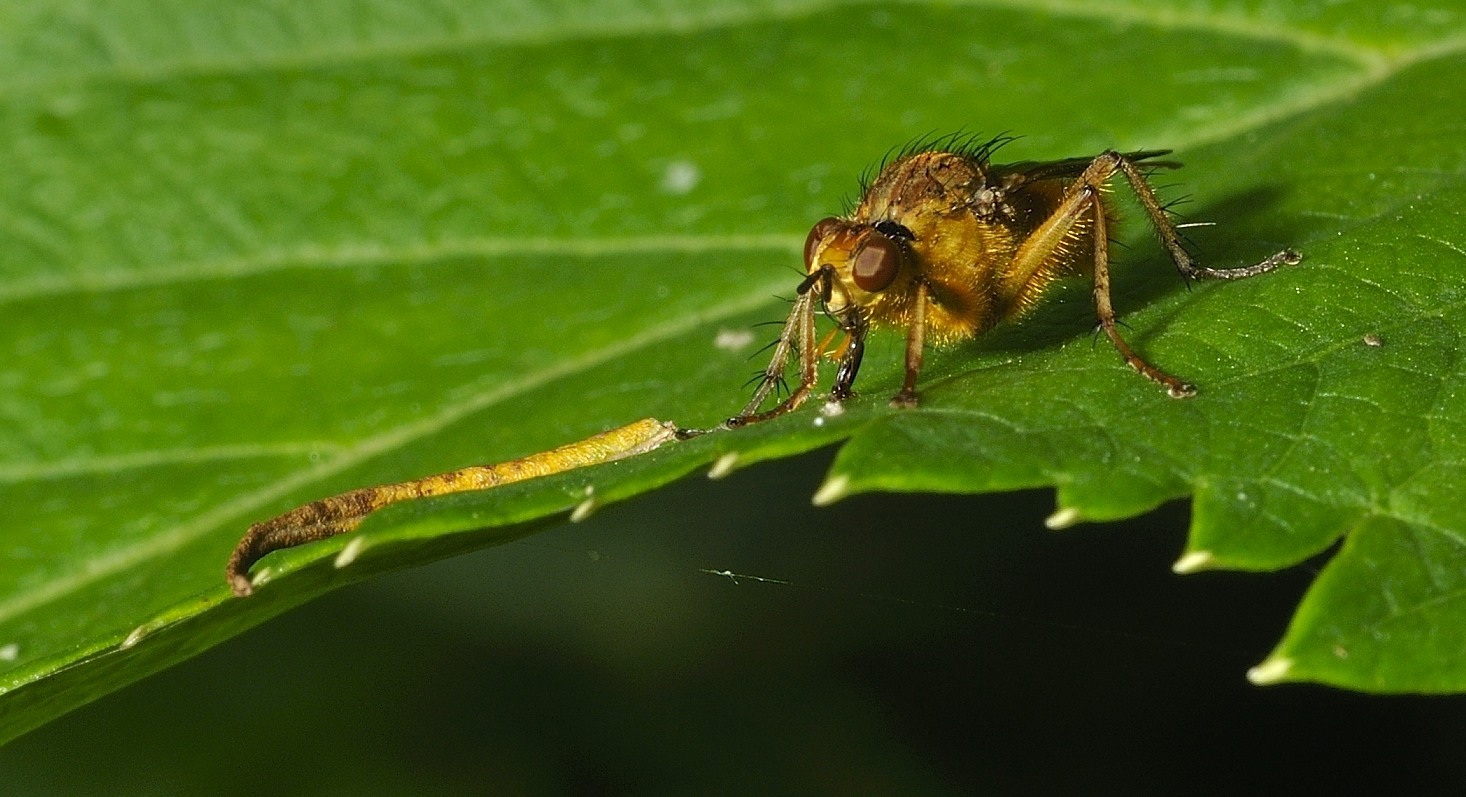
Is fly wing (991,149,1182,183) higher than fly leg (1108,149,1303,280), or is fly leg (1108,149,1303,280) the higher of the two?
fly wing (991,149,1182,183)

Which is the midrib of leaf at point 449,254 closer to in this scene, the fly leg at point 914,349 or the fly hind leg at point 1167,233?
the fly hind leg at point 1167,233

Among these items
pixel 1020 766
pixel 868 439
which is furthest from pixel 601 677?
pixel 868 439

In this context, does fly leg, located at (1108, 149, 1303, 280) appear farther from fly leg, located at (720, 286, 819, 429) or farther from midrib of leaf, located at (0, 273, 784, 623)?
midrib of leaf, located at (0, 273, 784, 623)

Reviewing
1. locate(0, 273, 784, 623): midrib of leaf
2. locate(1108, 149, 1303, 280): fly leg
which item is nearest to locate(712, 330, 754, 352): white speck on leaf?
locate(0, 273, 784, 623): midrib of leaf

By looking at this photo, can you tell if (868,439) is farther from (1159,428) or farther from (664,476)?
(1159,428)

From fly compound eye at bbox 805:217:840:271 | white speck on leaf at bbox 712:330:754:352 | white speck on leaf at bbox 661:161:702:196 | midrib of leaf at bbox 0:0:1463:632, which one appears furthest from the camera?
white speck on leaf at bbox 661:161:702:196

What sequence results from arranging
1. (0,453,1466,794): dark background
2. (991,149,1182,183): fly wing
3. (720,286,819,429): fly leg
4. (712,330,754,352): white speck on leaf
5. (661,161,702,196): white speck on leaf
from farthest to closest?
1. (0,453,1466,794): dark background
2. (661,161,702,196): white speck on leaf
3. (712,330,754,352): white speck on leaf
4. (991,149,1182,183): fly wing
5. (720,286,819,429): fly leg
